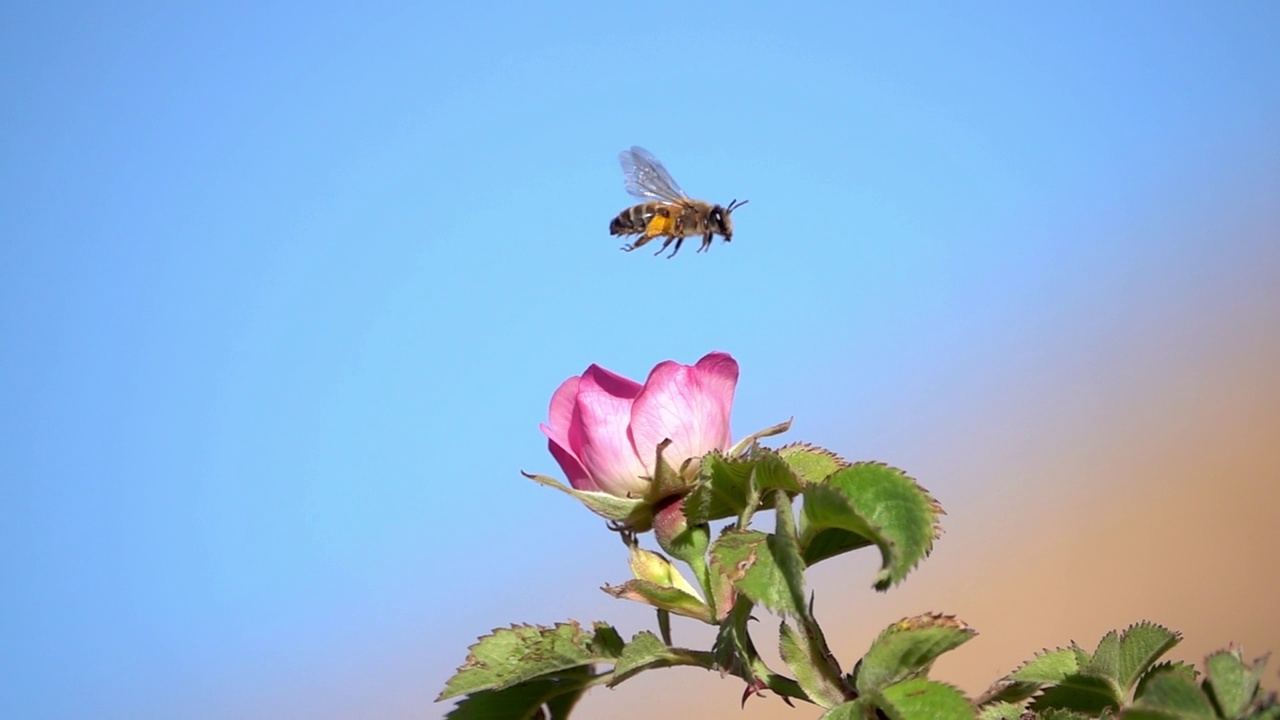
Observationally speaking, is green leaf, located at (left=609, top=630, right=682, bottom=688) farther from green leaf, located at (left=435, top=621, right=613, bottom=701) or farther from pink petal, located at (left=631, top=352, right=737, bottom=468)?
pink petal, located at (left=631, top=352, right=737, bottom=468)

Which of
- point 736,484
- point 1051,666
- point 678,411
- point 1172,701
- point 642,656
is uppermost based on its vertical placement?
point 678,411

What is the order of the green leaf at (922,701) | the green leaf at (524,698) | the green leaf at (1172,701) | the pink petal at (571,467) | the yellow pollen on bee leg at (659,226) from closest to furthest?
the green leaf at (1172,701)
the green leaf at (922,701)
the green leaf at (524,698)
the pink petal at (571,467)
the yellow pollen on bee leg at (659,226)

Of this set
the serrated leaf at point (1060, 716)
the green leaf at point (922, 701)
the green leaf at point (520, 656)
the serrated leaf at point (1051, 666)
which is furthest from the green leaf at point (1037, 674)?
the green leaf at point (520, 656)

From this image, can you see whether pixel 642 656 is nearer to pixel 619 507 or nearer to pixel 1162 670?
pixel 619 507

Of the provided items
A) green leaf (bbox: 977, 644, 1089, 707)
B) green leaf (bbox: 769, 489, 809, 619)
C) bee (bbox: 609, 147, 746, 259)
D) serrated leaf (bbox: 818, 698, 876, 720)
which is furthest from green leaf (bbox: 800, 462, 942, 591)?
bee (bbox: 609, 147, 746, 259)

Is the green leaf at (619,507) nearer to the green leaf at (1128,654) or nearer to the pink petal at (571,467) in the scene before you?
the pink petal at (571,467)

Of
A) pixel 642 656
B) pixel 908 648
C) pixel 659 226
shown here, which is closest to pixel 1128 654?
pixel 908 648
